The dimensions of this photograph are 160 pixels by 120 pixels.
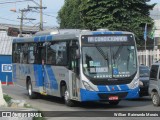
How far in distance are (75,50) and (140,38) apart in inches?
1257

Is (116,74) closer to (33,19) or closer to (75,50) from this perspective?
(75,50)

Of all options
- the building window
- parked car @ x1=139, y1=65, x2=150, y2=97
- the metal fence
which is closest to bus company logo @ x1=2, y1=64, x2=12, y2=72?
the metal fence

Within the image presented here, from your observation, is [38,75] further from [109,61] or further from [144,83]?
[109,61]

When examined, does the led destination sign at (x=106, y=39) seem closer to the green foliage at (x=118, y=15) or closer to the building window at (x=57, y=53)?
the building window at (x=57, y=53)

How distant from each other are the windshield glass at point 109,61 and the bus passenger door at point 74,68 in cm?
46

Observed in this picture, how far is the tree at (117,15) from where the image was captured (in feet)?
149

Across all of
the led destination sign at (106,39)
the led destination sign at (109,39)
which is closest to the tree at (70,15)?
the led destination sign at (109,39)

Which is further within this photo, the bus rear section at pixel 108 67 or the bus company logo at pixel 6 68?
the bus company logo at pixel 6 68

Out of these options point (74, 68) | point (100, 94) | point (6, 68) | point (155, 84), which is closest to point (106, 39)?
point (74, 68)

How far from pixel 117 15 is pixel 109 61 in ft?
96.1

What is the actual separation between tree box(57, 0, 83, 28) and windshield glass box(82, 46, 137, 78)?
43.3m

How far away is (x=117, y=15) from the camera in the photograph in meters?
46.0

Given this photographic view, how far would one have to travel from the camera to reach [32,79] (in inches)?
910

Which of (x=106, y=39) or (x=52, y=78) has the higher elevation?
(x=106, y=39)
